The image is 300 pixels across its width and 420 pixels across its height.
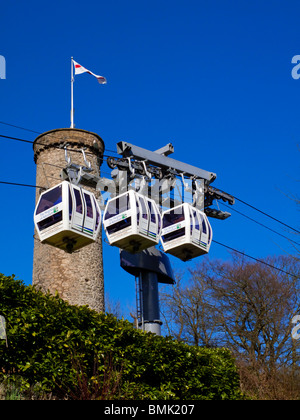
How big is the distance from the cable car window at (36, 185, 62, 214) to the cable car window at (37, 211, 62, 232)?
0.25 m

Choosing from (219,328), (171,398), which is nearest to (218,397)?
(171,398)

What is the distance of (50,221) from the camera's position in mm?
12781

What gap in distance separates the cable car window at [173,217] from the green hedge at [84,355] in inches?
110

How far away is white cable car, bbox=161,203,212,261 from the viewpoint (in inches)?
555

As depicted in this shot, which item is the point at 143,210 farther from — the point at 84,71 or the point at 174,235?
the point at 84,71

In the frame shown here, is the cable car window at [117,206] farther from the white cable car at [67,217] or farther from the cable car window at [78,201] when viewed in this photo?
the cable car window at [78,201]

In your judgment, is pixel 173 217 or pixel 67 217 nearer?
pixel 67 217

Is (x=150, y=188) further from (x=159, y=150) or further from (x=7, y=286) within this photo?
(x=7, y=286)

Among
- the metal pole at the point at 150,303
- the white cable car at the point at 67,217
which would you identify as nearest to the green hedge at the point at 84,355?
the white cable car at the point at 67,217

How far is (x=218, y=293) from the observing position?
115 feet

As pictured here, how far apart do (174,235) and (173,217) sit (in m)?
0.45

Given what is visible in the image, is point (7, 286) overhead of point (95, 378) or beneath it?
overhead

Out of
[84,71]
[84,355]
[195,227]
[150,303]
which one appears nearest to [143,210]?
[195,227]

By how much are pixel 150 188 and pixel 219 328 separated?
20.5 meters
